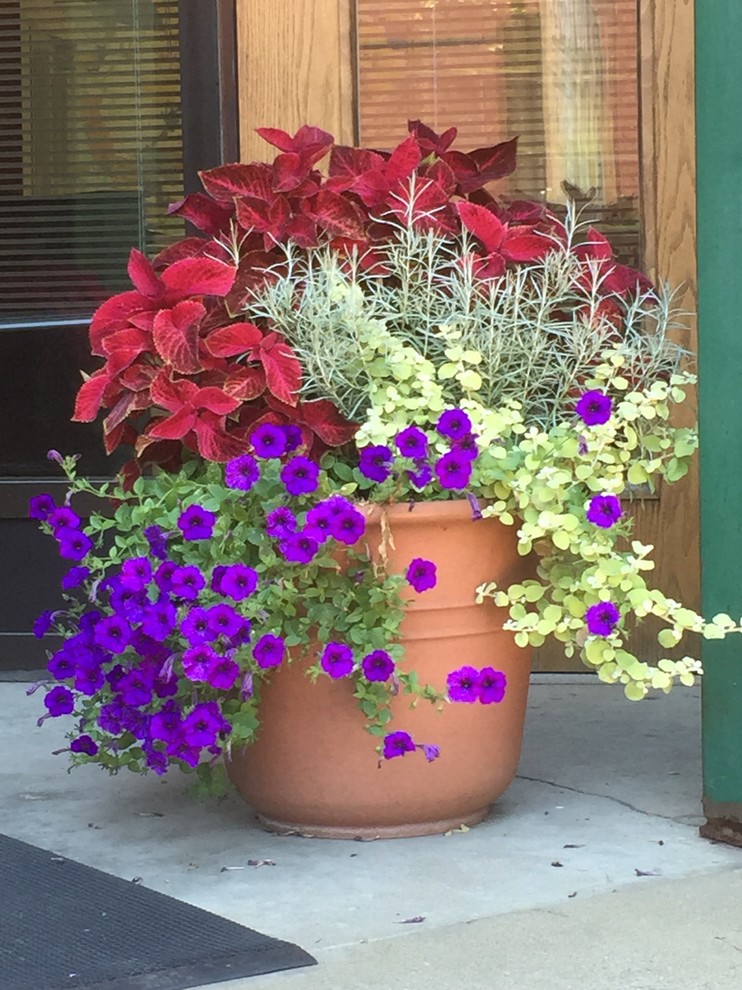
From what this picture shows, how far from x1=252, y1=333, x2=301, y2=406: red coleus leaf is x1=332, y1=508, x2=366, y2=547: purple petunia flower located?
0.25m

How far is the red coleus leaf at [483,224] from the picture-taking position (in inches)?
108

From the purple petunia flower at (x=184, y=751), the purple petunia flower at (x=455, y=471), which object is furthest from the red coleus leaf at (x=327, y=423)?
the purple petunia flower at (x=184, y=751)

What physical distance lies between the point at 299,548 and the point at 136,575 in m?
0.29

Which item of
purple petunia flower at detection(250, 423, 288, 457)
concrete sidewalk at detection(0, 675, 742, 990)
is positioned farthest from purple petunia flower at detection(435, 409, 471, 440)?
concrete sidewalk at detection(0, 675, 742, 990)

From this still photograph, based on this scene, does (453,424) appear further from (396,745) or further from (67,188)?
(67,188)

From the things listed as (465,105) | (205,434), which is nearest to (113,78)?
(465,105)

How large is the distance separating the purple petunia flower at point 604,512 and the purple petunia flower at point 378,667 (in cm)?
38

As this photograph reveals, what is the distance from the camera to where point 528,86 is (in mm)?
4043

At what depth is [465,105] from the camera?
13.3ft

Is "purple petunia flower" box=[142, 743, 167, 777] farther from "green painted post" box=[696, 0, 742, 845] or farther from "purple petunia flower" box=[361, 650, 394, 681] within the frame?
"green painted post" box=[696, 0, 742, 845]

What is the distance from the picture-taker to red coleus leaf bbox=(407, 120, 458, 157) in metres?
2.97

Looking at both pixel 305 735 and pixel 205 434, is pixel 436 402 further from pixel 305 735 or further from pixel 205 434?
pixel 305 735

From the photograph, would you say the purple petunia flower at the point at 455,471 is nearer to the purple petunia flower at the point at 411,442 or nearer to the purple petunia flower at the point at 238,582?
the purple petunia flower at the point at 411,442

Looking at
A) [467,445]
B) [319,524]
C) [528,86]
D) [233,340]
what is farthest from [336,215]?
[528,86]
